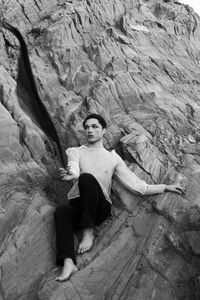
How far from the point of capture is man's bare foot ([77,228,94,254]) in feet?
29.8

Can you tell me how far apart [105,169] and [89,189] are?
3.88 ft

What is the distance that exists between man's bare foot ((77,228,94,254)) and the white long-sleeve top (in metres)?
0.93

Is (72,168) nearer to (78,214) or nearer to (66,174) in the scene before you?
(66,174)

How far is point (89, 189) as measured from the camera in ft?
Result: 29.1

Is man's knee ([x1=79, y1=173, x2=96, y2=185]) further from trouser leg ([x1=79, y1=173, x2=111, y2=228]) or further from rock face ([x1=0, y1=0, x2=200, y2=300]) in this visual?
rock face ([x1=0, y1=0, x2=200, y2=300])

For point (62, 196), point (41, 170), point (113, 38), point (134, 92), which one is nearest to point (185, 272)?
point (62, 196)

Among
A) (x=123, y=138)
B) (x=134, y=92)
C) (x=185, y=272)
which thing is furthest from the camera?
(x=134, y=92)

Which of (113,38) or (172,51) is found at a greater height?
(113,38)

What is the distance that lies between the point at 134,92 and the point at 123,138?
9.51 feet

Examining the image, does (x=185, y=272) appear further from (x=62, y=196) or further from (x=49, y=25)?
(x=49, y=25)

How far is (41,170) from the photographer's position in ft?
36.7

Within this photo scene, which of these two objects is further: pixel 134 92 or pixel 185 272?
pixel 134 92

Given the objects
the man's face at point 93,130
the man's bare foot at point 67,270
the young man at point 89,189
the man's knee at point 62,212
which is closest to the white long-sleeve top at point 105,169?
the young man at point 89,189

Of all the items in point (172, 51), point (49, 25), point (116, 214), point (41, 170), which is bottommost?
point (172, 51)
